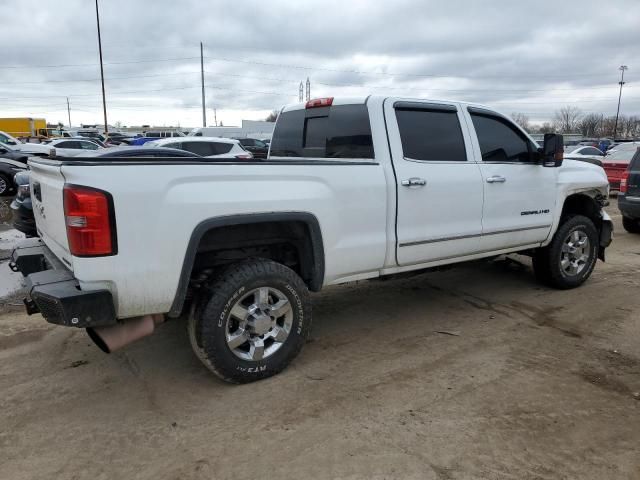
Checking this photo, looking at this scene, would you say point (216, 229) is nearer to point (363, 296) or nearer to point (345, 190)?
point (345, 190)

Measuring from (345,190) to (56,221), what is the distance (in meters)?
1.92

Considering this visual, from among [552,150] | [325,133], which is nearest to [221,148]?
[325,133]

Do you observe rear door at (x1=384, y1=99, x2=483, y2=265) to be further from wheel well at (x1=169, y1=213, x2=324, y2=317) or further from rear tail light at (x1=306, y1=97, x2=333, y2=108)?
wheel well at (x1=169, y1=213, x2=324, y2=317)

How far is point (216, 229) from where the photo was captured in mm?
3402

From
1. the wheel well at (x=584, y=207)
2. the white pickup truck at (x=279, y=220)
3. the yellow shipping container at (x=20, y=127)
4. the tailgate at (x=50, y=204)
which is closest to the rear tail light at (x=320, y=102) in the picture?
the white pickup truck at (x=279, y=220)

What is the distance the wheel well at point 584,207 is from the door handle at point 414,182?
98.8 inches

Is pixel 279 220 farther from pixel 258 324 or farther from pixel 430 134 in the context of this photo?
pixel 430 134

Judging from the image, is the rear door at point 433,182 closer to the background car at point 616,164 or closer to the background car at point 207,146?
the background car at point 207,146

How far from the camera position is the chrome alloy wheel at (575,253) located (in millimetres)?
5746

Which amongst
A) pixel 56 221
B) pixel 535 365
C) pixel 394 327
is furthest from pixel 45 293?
pixel 535 365

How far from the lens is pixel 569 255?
583cm

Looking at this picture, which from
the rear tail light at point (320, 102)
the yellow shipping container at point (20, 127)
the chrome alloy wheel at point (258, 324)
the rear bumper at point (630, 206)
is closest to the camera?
the chrome alloy wheel at point (258, 324)

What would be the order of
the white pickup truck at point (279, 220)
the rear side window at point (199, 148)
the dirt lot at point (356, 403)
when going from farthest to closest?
the rear side window at point (199, 148) < the white pickup truck at point (279, 220) < the dirt lot at point (356, 403)

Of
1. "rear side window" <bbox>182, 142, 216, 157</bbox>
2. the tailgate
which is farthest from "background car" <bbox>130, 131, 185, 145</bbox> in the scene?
the tailgate
